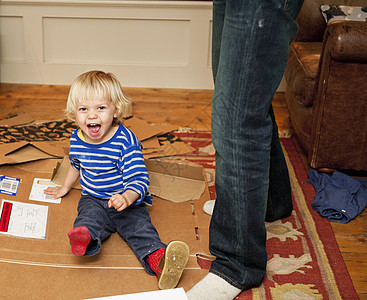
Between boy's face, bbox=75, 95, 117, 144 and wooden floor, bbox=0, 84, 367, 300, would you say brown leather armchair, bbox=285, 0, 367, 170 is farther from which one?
boy's face, bbox=75, 95, 117, 144

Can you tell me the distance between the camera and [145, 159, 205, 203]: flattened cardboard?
1847 millimetres

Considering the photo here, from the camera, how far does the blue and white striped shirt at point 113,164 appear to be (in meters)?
1.57

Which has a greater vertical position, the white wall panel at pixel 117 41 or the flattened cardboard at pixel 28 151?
the white wall panel at pixel 117 41

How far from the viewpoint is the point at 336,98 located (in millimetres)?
1902

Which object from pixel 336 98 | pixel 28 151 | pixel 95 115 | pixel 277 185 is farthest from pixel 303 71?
pixel 28 151

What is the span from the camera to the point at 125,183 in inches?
62.7

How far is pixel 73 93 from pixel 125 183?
1.14ft

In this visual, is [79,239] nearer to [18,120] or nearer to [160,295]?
[160,295]

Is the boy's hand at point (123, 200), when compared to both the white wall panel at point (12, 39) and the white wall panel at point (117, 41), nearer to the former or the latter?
the white wall panel at point (117, 41)

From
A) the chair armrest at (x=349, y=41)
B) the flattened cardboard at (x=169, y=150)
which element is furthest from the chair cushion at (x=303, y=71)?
the flattened cardboard at (x=169, y=150)

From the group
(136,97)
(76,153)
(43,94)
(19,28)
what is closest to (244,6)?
(76,153)

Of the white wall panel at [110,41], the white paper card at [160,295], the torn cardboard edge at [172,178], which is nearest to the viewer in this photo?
the white paper card at [160,295]

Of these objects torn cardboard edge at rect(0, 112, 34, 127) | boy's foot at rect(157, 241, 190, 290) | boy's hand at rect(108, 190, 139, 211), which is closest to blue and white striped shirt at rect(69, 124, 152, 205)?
boy's hand at rect(108, 190, 139, 211)

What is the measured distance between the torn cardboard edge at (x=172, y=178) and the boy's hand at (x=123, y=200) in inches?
12.4
